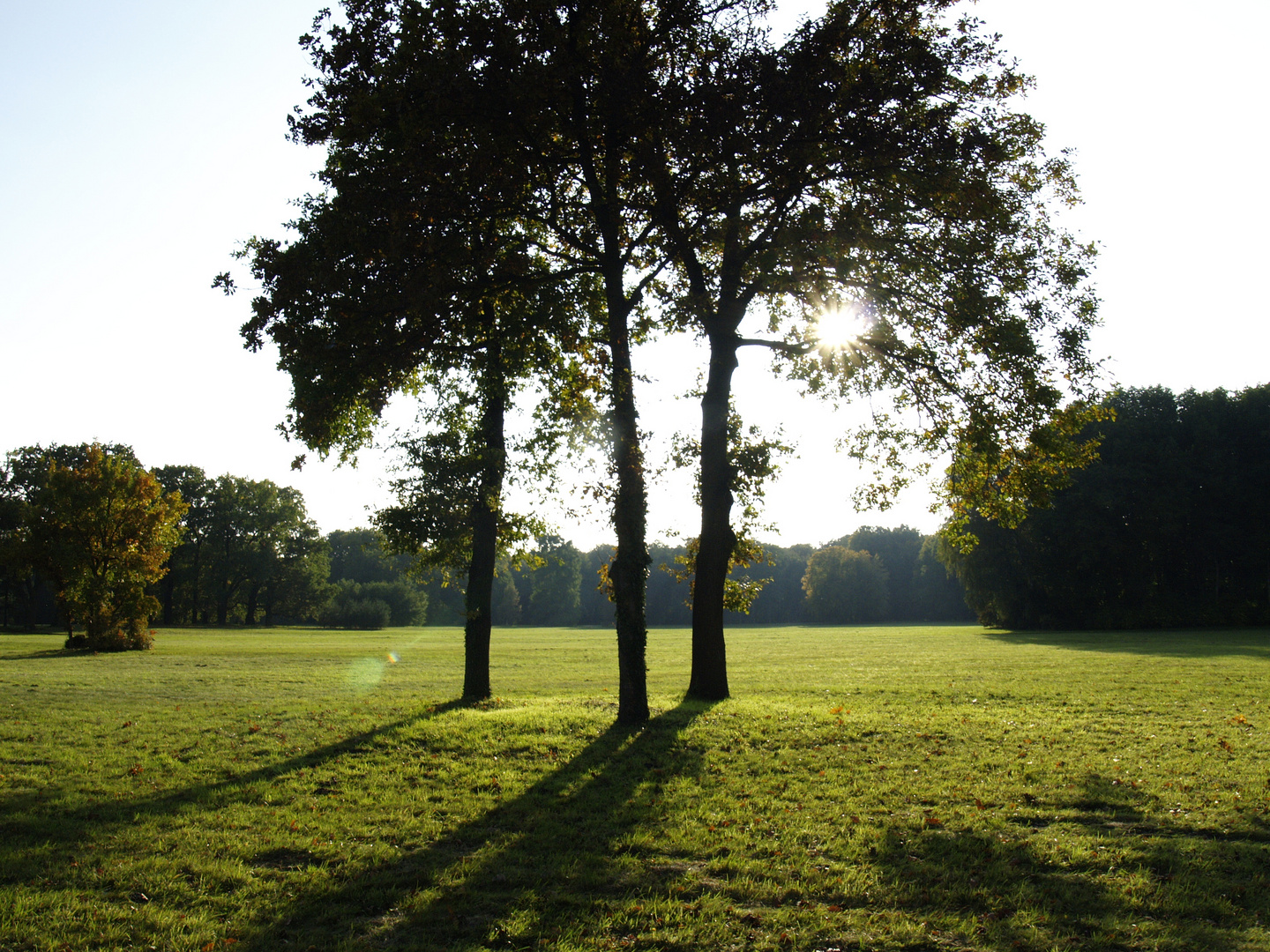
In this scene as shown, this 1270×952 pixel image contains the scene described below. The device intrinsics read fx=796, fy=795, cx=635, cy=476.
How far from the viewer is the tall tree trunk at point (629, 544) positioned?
13.4 meters

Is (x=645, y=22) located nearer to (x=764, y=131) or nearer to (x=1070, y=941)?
(x=764, y=131)

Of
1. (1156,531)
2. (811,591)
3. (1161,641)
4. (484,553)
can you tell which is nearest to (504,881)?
(484,553)

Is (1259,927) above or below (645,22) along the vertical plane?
below

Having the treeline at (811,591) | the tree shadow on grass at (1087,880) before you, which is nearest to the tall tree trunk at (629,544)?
the tree shadow on grass at (1087,880)

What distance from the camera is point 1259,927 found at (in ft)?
16.0

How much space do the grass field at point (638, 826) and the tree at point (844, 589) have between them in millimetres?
90983

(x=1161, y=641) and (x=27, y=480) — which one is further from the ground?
(x=27, y=480)

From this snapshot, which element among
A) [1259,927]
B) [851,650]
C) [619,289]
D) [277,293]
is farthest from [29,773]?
[851,650]

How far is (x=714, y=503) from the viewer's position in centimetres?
1573

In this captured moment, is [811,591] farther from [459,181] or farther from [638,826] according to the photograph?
[638,826]

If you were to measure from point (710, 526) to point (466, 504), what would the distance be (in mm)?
5453

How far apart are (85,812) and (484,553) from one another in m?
10.9

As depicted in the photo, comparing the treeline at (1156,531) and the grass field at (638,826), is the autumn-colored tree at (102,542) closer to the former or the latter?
the grass field at (638,826)

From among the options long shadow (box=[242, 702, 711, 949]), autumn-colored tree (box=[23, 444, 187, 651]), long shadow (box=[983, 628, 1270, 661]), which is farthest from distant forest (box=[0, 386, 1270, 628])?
long shadow (box=[242, 702, 711, 949])
